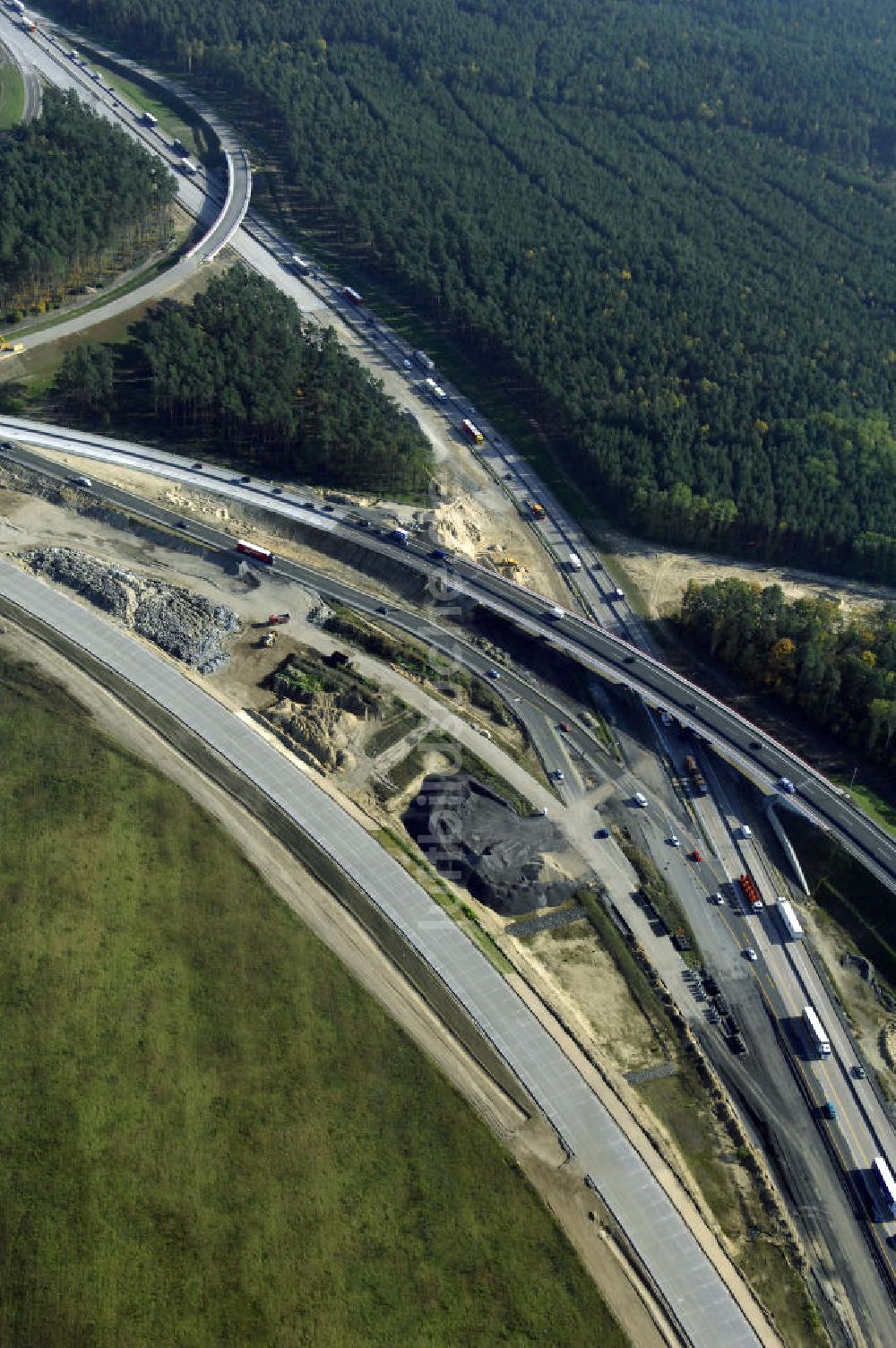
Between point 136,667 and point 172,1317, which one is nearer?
point 172,1317

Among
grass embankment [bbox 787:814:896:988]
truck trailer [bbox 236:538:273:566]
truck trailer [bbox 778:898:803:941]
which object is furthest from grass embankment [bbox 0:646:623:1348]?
truck trailer [bbox 236:538:273:566]

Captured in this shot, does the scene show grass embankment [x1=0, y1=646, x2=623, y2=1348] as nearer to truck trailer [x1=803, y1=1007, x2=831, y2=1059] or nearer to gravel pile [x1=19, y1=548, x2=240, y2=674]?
gravel pile [x1=19, y1=548, x2=240, y2=674]

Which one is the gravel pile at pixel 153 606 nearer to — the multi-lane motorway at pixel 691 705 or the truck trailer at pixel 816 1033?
the multi-lane motorway at pixel 691 705

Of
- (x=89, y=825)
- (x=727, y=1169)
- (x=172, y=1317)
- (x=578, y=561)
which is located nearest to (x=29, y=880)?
(x=89, y=825)

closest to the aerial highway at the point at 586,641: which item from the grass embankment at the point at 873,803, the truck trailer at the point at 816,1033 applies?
the grass embankment at the point at 873,803

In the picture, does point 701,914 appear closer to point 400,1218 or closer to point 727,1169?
point 727,1169

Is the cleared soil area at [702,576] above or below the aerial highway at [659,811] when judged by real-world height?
above
